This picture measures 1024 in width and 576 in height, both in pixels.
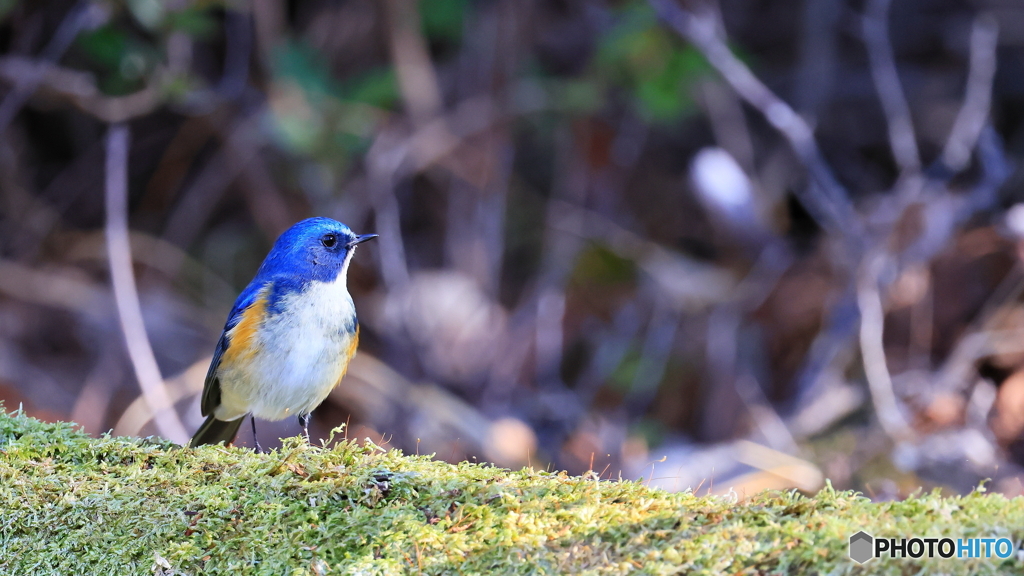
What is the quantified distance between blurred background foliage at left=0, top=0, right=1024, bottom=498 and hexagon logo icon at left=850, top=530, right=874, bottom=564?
3.30 metres

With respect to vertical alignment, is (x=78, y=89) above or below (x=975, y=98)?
below

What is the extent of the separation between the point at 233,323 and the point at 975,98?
527 centimetres

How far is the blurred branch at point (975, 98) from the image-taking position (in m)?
5.68

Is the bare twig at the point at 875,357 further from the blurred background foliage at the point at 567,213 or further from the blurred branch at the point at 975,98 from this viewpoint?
the blurred branch at the point at 975,98

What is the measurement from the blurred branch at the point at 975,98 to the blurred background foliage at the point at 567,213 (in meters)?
0.03

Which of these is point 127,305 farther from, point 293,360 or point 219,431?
point 293,360

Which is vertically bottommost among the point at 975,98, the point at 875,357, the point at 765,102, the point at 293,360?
the point at 293,360

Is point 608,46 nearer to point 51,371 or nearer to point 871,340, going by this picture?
point 871,340

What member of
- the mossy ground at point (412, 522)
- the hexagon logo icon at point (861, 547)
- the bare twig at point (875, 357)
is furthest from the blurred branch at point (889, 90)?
the hexagon logo icon at point (861, 547)

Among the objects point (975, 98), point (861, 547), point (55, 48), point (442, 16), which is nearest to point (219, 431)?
point (861, 547)

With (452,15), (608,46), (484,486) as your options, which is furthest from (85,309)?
(484,486)

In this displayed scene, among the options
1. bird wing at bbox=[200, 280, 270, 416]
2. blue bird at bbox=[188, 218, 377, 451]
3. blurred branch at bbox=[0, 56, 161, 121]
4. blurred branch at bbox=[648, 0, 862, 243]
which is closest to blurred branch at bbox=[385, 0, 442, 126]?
blurred branch at bbox=[0, 56, 161, 121]

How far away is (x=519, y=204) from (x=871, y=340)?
329 cm

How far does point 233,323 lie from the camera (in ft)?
11.6
